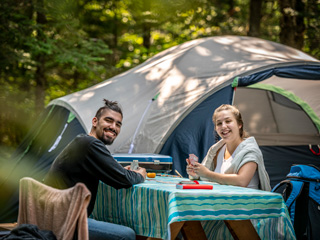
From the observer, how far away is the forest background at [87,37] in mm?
7362

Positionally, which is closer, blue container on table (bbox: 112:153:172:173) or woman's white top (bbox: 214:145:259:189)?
woman's white top (bbox: 214:145:259:189)

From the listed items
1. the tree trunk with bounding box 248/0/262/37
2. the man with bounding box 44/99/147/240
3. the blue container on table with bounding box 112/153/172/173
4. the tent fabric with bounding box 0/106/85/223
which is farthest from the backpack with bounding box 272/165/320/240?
the tree trunk with bounding box 248/0/262/37

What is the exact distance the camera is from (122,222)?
272 centimetres

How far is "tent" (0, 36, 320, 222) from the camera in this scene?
15.4ft

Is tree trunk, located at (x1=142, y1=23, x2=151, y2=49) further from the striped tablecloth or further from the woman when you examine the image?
the striped tablecloth

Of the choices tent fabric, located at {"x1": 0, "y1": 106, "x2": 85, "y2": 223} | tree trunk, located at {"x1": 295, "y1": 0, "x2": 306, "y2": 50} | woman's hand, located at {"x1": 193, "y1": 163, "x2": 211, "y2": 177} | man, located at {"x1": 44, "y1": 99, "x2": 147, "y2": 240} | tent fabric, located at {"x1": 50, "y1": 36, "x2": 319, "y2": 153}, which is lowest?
tent fabric, located at {"x1": 0, "y1": 106, "x2": 85, "y2": 223}

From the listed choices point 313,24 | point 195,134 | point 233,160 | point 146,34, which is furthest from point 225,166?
point 146,34

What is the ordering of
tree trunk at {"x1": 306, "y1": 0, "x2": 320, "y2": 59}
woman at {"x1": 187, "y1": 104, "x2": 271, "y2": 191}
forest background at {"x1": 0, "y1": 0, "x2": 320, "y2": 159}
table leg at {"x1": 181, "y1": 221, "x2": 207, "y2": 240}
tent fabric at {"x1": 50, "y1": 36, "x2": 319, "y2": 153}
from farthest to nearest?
1. tree trunk at {"x1": 306, "y1": 0, "x2": 320, "y2": 59}
2. forest background at {"x1": 0, "y1": 0, "x2": 320, "y2": 159}
3. tent fabric at {"x1": 50, "y1": 36, "x2": 319, "y2": 153}
4. woman at {"x1": 187, "y1": 104, "x2": 271, "y2": 191}
5. table leg at {"x1": 181, "y1": 221, "x2": 207, "y2": 240}

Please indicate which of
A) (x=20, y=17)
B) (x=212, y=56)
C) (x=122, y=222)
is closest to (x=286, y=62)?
(x=212, y=56)

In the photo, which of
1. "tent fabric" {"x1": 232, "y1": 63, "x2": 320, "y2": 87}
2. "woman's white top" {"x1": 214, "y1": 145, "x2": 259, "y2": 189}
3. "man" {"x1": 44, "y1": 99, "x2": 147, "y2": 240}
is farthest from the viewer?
"tent fabric" {"x1": 232, "y1": 63, "x2": 320, "y2": 87}

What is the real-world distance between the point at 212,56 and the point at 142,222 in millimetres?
3262

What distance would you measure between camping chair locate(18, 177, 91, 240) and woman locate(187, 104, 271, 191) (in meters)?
1.17

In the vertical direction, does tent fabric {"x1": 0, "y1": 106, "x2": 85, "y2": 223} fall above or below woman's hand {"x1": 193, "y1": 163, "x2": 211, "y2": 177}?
below

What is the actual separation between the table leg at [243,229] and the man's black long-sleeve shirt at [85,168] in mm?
636
